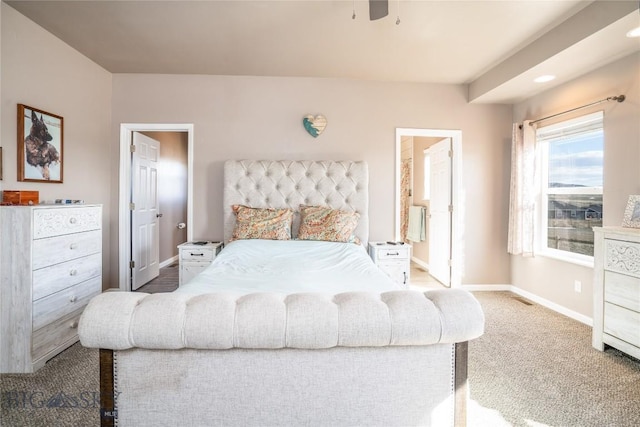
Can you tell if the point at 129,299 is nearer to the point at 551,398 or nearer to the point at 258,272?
the point at 258,272

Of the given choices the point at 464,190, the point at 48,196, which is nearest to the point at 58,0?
the point at 48,196

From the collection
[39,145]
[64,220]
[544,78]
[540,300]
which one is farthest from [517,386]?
[39,145]

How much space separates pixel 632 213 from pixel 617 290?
0.64 meters

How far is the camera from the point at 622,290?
7.38 ft

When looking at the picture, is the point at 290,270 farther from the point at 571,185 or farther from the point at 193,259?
the point at 571,185

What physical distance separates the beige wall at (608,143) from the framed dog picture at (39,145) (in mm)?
4972

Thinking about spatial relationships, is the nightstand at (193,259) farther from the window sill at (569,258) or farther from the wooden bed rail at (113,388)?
the window sill at (569,258)

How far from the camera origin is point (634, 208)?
2.41 meters

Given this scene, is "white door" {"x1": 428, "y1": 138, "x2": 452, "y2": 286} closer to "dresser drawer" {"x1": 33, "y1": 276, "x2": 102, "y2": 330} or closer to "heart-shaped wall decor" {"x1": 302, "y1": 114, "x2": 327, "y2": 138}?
"heart-shaped wall decor" {"x1": 302, "y1": 114, "x2": 327, "y2": 138}

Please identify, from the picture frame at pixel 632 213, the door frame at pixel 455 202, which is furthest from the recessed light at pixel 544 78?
the picture frame at pixel 632 213

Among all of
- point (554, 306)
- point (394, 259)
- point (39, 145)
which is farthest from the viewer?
point (394, 259)

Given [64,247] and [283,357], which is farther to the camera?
[64,247]

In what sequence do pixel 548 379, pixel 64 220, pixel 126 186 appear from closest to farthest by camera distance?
pixel 548 379 < pixel 64 220 < pixel 126 186

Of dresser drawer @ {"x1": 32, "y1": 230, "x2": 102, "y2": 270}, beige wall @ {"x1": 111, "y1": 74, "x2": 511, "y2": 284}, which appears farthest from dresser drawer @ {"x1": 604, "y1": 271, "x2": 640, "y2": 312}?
dresser drawer @ {"x1": 32, "y1": 230, "x2": 102, "y2": 270}
